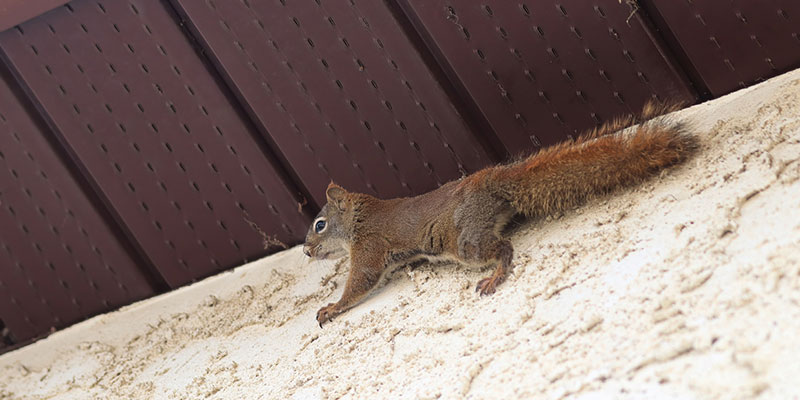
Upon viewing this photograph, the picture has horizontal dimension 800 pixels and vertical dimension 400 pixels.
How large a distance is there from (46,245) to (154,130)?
90cm

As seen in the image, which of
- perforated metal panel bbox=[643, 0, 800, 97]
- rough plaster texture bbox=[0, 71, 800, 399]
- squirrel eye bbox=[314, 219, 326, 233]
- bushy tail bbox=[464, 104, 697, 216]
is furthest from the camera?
squirrel eye bbox=[314, 219, 326, 233]

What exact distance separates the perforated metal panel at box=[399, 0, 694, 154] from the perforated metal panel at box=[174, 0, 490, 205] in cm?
16

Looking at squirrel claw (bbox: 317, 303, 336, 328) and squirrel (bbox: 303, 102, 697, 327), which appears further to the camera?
squirrel claw (bbox: 317, 303, 336, 328)

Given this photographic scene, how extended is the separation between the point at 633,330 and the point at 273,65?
208 cm

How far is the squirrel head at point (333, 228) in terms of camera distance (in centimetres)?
278

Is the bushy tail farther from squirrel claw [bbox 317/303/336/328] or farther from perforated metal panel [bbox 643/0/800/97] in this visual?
squirrel claw [bbox 317/303/336/328]

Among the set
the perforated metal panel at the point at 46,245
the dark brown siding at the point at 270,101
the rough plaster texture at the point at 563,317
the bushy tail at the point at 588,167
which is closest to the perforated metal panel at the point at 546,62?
the dark brown siding at the point at 270,101

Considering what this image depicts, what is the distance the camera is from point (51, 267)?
344 cm

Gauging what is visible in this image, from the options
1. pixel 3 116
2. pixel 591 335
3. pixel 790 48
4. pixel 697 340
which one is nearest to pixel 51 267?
pixel 3 116

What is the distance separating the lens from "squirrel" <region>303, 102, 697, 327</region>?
2.17 meters

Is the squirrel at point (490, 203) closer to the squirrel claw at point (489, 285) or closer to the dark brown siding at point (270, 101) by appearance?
the squirrel claw at point (489, 285)

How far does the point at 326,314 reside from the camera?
259 centimetres

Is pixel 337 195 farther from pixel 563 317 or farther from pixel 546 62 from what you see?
pixel 563 317

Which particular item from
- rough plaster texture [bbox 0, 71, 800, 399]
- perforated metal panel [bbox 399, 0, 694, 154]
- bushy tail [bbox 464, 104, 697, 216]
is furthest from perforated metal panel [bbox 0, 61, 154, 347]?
bushy tail [bbox 464, 104, 697, 216]
